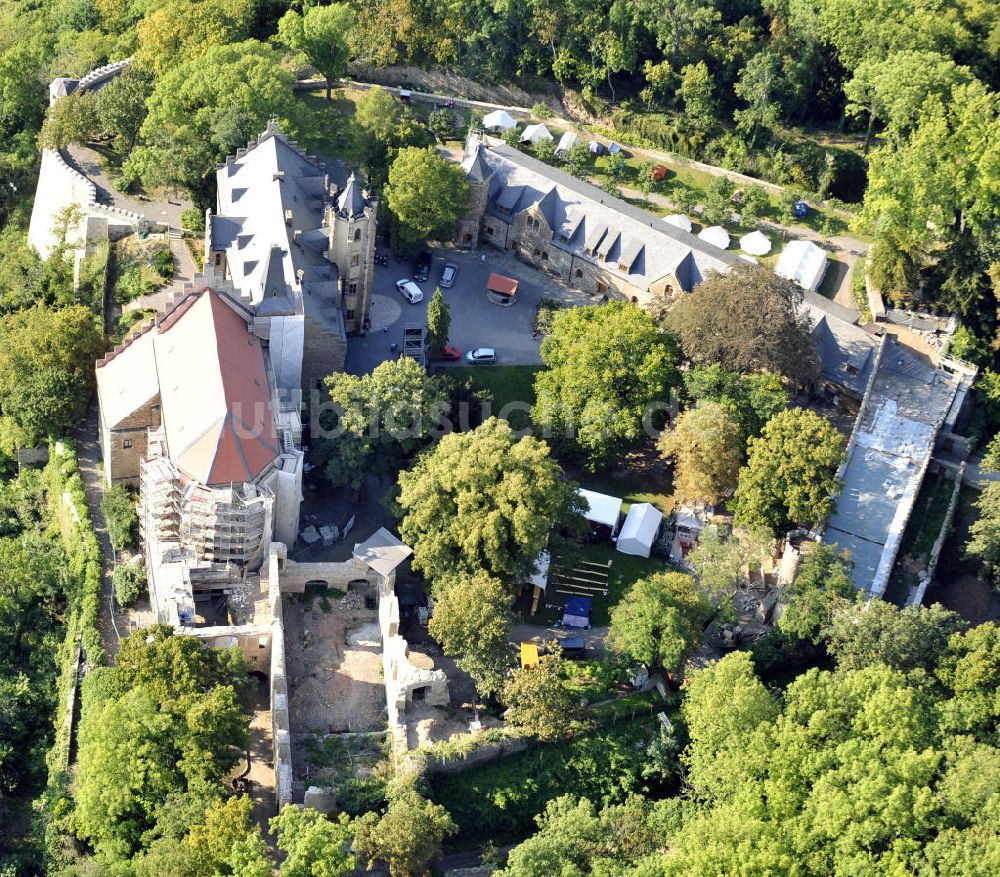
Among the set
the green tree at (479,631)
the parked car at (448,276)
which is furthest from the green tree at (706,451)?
the parked car at (448,276)

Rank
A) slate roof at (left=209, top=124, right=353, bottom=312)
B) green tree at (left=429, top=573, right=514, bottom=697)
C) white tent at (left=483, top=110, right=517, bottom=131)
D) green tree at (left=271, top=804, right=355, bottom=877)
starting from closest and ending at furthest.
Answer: green tree at (left=271, top=804, right=355, bottom=877) < green tree at (left=429, top=573, right=514, bottom=697) < slate roof at (left=209, top=124, right=353, bottom=312) < white tent at (left=483, top=110, right=517, bottom=131)

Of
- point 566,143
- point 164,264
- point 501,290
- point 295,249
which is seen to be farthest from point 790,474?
point 164,264

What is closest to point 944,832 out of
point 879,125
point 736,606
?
point 736,606

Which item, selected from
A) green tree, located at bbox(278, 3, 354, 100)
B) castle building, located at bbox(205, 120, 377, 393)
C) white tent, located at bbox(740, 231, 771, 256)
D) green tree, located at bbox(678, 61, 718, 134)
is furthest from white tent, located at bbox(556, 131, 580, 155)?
castle building, located at bbox(205, 120, 377, 393)

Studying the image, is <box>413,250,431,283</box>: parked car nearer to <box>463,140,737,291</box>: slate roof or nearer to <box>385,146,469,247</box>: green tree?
<box>385,146,469,247</box>: green tree

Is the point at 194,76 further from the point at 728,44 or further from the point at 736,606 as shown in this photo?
the point at 736,606

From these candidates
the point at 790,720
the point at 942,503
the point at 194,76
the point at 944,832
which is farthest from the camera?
the point at 194,76
